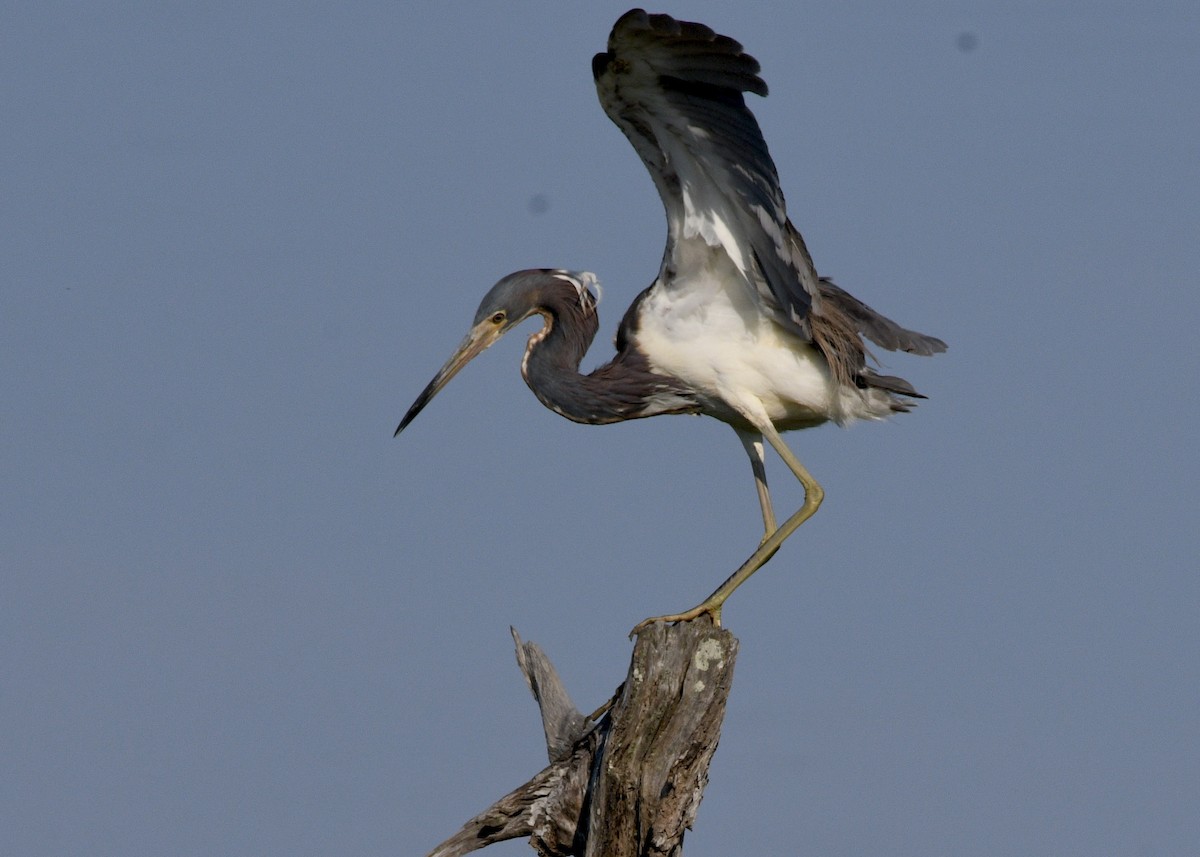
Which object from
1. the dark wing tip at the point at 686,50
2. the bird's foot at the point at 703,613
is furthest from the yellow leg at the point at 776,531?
the dark wing tip at the point at 686,50

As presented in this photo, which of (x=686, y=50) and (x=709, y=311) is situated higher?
(x=686, y=50)

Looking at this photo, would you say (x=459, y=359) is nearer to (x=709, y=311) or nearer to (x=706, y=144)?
(x=709, y=311)

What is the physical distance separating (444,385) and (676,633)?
2926mm

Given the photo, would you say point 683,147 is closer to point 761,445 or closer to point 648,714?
point 761,445

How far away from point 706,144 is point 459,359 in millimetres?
2076

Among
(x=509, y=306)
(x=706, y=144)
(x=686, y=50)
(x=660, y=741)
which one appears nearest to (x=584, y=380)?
(x=509, y=306)

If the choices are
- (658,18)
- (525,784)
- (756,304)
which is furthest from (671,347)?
(525,784)

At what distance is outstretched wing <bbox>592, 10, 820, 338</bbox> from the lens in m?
6.68

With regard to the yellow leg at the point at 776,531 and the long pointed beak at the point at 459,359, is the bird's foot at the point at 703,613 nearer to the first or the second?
the yellow leg at the point at 776,531

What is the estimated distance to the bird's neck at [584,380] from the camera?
7895 mm

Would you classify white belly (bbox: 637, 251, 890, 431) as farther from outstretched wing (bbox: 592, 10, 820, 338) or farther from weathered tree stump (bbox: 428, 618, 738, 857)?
weathered tree stump (bbox: 428, 618, 738, 857)

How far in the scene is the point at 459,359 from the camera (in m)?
8.39

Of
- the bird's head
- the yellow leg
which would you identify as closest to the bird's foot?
the yellow leg

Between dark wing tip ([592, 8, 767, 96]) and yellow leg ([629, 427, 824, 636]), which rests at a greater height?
dark wing tip ([592, 8, 767, 96])
